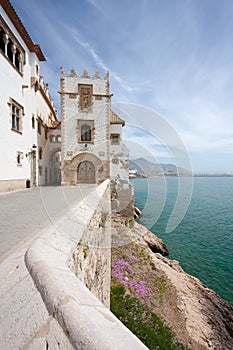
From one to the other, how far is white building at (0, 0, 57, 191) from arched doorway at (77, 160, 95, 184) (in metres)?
3.73

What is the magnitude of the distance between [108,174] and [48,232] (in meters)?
15.6

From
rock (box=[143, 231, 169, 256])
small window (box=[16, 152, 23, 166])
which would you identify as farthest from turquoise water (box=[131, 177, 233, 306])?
small window (box=[16, 152, 23, 166])

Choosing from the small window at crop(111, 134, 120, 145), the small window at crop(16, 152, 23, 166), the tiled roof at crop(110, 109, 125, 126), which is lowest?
the small window at crop(16, 152, 23, 166)

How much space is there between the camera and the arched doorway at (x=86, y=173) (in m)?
18.7

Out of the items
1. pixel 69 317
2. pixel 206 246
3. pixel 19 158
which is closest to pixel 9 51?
pixel 19 158

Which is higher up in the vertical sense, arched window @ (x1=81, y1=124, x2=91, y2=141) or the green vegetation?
arched window @ (x1=81, y1=124, x2=91, y2=141)

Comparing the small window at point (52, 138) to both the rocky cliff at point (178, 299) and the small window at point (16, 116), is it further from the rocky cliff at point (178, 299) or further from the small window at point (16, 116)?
the rocky cliff at point (178, 299)

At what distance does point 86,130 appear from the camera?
59.9ft

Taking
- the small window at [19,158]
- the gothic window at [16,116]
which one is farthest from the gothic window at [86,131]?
the small window at [19,158]

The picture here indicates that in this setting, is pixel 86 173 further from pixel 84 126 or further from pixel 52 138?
pixel 52 138

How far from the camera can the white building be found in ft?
36.6

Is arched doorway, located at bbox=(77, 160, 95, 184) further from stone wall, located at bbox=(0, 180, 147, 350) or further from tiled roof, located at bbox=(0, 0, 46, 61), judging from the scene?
stone wall, located at bbox=(0, 180, 147, 350)

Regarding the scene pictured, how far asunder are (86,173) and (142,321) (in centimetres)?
1389

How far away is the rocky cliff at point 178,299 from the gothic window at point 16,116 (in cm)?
1069
